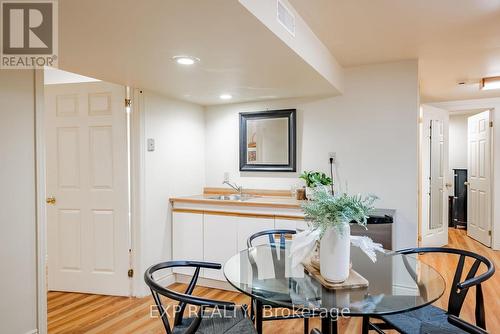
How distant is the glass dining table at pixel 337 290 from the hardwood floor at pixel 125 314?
0.87 meters

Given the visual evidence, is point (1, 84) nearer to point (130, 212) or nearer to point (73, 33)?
point (73, 33)

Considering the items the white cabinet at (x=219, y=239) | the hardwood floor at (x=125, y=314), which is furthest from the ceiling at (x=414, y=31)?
the hardwood floor at (x=125, y=314)

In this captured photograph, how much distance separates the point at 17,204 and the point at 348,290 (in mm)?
2001

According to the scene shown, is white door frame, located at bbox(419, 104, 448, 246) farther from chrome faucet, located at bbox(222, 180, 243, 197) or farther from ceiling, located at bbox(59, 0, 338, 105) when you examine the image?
chrome faucet, located at bbox(222, 180, 243, 197)

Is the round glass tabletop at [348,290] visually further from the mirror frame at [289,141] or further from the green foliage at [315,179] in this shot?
the mirror frame at [289,141]

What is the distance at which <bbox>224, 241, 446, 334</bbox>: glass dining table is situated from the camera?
1.39 meters

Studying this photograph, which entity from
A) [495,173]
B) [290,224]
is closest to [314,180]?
[290,224]

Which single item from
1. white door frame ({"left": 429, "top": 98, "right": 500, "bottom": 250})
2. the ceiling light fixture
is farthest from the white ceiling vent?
white door frame ({"left": 429, "top": 98, "right": 500, "bottom": 250})

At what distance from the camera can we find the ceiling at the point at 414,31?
2.18 meters

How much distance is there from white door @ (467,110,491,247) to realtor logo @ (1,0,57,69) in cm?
567

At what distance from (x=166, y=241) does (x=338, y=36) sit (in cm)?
256

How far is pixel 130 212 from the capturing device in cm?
328

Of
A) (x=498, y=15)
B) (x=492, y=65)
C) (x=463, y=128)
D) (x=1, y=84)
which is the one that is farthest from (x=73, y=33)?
(x=463, y=128)

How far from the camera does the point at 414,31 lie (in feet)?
8.46
